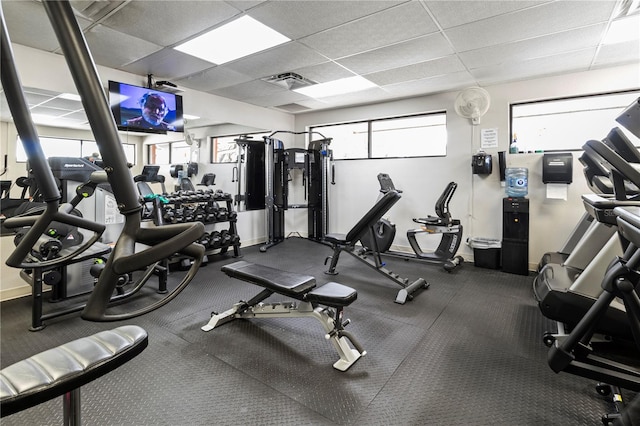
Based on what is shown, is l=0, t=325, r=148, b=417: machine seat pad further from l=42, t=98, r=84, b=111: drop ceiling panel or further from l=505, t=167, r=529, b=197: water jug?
l=505, t=167, r=529, b=197: water jug

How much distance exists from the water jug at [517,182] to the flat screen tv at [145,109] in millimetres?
4642

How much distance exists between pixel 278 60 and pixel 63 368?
3627mm

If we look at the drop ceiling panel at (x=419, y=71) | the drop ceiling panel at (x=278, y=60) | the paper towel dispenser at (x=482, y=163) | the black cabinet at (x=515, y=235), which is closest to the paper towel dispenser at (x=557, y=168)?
the black cabinet at (x=515, y=235)

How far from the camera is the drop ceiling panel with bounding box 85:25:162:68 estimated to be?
3.07 metres

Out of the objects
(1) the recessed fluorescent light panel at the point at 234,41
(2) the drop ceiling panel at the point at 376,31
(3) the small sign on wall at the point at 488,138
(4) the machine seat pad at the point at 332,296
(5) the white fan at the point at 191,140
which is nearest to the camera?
(4) the machine seat pad at the point at 332,296

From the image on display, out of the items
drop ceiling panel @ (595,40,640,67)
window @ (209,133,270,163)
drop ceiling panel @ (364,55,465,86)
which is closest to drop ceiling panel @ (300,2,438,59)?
drop ceiling panel @ (364,55,465,86)

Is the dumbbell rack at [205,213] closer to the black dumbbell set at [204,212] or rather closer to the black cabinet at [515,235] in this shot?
the black dumbbell set at [204,212]

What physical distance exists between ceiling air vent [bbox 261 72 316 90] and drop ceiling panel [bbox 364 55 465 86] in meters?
0.86

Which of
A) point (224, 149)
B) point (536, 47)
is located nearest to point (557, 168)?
point (536, 47)

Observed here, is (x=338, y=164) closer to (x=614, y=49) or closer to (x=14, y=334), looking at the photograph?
(x=614, y=49)

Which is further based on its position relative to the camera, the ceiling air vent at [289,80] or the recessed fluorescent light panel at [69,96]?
the ceiling air vent at [289,80]

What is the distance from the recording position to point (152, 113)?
425 centimetres

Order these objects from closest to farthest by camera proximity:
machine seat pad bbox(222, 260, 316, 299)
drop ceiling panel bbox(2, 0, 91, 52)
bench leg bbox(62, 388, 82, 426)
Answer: bench leg bbox(62, 388, 82, 426) → machine seat pad bbox(222, 260, 316, 299) → drop ceiling panel bbox(2, 0, 91, 52)

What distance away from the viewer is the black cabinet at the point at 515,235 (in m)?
4.20
